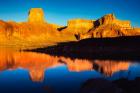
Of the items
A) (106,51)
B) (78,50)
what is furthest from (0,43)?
(106,51)

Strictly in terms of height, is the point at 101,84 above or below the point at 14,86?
above

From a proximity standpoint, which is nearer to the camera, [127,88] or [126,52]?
[127,88]

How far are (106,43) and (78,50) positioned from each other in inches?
494

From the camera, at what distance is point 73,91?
25.9 m

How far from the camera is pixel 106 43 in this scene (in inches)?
3615

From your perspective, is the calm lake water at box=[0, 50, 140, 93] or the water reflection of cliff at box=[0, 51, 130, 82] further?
the water reflection of cliff at box=[0, 51, 130, 82]

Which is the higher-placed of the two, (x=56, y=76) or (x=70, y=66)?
(x=70, y=66)

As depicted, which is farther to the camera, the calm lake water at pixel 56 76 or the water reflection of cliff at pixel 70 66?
the water reflection of cliff at pixel 70 66

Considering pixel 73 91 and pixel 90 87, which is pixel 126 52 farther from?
pixel 90 87

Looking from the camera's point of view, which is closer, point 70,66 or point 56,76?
point 56,76

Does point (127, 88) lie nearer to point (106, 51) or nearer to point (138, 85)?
point (138, 85)

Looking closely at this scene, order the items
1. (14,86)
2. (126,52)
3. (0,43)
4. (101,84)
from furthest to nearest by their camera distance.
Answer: (0,43)
(126,52)
(14,86)
(101,84)

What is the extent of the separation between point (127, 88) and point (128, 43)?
220 ft

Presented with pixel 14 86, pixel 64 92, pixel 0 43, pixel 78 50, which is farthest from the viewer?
pixel 0 43
